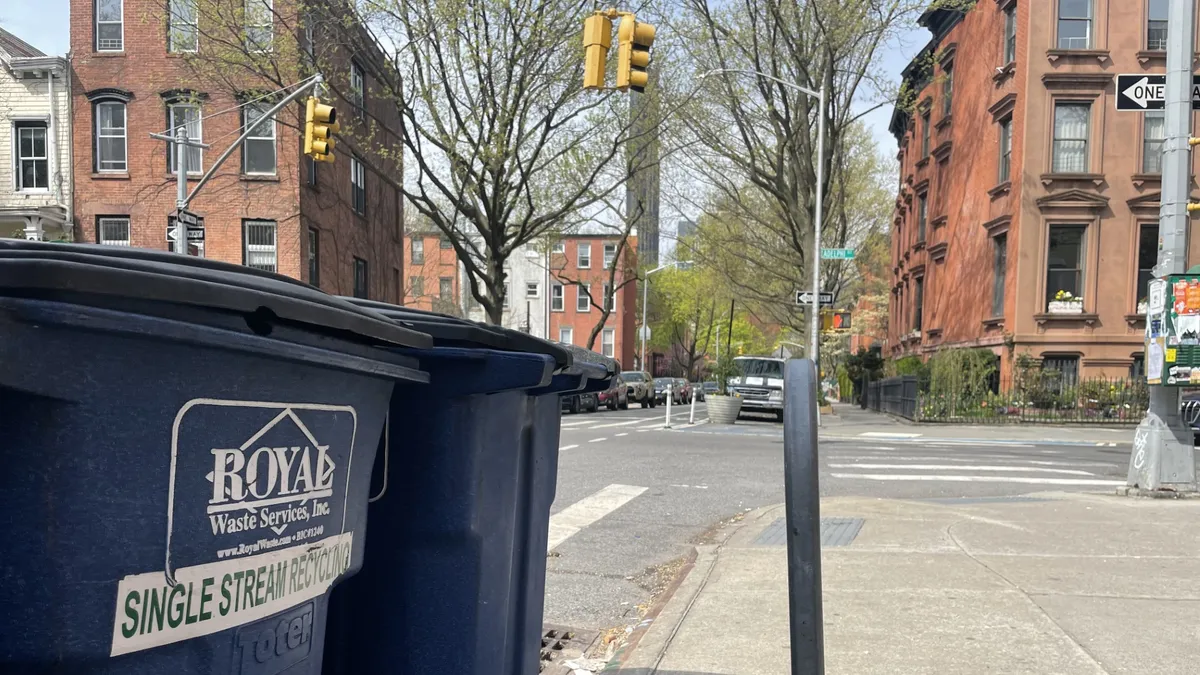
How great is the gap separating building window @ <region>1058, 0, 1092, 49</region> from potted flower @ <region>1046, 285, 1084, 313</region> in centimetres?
651

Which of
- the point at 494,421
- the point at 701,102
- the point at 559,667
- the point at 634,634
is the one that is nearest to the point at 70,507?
the point at 494,421

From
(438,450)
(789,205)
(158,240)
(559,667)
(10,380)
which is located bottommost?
(559,667)

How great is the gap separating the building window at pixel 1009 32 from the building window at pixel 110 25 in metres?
24.5

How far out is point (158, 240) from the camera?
24.0m

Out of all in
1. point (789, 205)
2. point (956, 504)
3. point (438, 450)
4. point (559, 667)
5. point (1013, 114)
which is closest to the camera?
point (438, 450)

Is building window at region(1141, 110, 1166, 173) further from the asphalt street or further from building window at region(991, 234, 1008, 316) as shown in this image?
the asphalt street

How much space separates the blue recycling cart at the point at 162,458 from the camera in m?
1.28

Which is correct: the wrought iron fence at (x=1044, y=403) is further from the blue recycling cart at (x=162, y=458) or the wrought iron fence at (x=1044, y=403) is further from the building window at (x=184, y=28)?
the blue recycling cart at (x=162, y=458)

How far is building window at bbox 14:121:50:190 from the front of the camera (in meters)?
23.9

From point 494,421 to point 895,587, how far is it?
3.60m

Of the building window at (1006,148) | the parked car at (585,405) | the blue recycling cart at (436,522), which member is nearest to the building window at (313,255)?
the parked car at (585,405)

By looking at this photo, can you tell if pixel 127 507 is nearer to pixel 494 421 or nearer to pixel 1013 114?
pixel 494 421

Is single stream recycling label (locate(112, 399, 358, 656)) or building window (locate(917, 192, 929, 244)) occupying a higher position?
building window (locate(917, 192, 929, 244))

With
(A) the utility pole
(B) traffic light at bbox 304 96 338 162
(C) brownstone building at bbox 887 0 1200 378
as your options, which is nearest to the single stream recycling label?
(A) the utility pole
